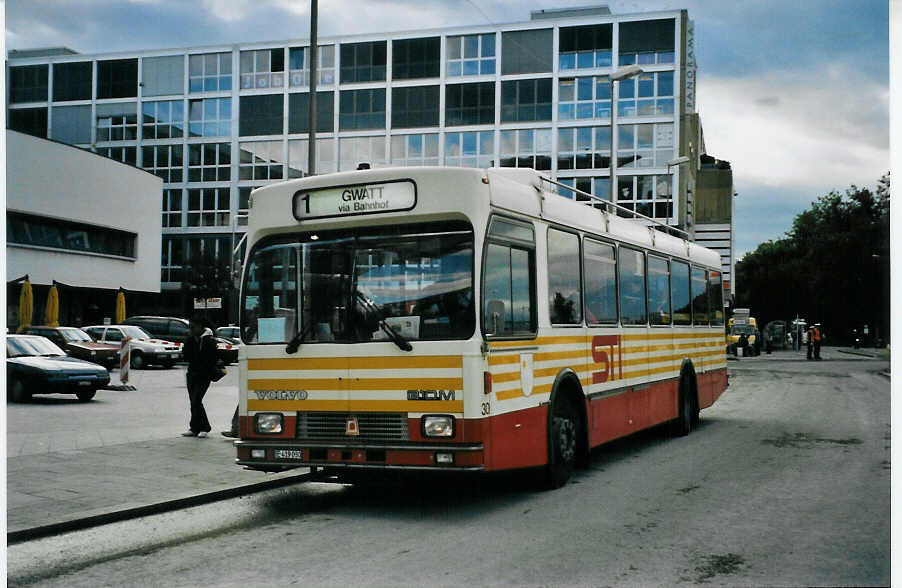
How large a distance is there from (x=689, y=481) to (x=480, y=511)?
274cm

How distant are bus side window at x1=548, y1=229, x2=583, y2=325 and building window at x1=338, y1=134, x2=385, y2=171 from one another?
158ft

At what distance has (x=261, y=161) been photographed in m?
60.1

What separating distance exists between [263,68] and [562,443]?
53.5 meters

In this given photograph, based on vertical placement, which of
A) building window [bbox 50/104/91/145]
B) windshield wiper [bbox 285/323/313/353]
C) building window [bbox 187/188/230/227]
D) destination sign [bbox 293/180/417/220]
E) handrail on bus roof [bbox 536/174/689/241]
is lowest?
windshield wiper [bbox 285/323/313/353]

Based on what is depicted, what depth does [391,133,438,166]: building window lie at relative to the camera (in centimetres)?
5753

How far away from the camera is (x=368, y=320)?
8.51 metres

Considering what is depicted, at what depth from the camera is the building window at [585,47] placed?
55000mm

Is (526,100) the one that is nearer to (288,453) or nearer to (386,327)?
(386,327)

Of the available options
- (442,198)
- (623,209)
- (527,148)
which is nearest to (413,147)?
(527,148)

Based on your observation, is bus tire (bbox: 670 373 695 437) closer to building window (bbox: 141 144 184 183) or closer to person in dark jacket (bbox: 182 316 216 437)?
person in dark jacket (bbox: 182 316 216 437)

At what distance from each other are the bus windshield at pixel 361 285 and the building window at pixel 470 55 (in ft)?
163

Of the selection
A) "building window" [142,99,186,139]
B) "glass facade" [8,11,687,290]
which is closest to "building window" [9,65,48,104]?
"glass facade" [8,11,687,290]

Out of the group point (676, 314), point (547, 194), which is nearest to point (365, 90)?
point (676, 314)

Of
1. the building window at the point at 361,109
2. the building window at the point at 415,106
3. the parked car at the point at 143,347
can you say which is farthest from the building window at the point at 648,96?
the parked car at the point at 143,347
